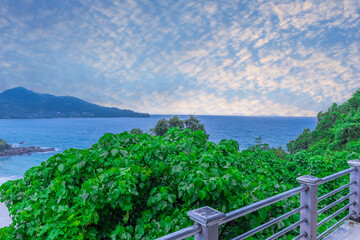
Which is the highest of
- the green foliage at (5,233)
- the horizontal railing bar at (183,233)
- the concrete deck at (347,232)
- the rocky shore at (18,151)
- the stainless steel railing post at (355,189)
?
the horizontal railing bar at (183,233)

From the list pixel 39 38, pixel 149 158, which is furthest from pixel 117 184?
pixel 39 38

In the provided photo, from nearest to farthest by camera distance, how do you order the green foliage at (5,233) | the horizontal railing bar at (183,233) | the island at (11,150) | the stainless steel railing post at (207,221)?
the horizontal railing bar at (183,233) < the stainless steel railing post at (207,221) < the green foliage at (5,233) < the island at (11,150)

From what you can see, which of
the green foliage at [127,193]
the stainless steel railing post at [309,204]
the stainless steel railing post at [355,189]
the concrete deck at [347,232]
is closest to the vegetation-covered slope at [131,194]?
the green foliage at [127,193]

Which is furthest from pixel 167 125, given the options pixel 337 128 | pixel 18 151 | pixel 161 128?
pixel 18 151

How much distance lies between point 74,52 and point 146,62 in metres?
23.7

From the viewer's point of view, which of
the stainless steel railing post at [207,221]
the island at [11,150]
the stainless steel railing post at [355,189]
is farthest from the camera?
the island at [11,150]

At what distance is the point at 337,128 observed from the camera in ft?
49.1

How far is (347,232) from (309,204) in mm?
1485

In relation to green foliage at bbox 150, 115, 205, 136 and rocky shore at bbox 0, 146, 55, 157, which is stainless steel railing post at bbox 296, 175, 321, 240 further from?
rocky shore at bbox 0, 146, 55, 157

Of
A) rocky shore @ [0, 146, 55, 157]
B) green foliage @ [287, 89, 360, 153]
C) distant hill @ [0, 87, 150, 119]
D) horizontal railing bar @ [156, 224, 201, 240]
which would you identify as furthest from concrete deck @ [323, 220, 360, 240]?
distant hill @ [0, 87, 150, 119]

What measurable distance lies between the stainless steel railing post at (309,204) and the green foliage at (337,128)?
1274 centimetres

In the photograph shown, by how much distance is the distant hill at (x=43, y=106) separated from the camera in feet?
479

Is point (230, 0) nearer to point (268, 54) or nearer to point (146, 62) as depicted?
point (268, 54)

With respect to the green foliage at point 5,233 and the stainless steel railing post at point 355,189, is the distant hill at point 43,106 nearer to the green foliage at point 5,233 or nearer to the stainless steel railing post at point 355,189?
the green foliage at point 5,233
